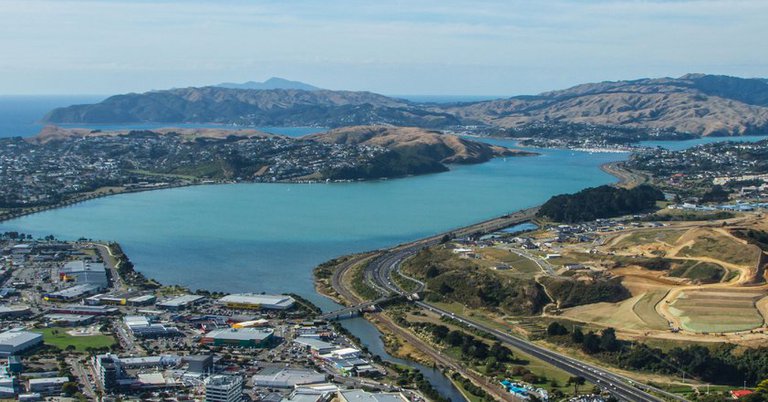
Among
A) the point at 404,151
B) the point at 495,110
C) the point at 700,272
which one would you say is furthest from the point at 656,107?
the point at 700,272

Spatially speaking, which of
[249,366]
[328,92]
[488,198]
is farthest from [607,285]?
[328,92]

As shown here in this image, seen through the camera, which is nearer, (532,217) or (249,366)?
(249,366)

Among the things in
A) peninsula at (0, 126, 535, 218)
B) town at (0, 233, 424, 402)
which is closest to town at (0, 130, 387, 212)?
peninsula at (0, 126, 535, 218)

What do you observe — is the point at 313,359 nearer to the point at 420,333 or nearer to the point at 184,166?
the point at 420,333

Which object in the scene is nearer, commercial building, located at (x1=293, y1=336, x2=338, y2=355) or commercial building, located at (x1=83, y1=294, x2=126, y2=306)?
commercial building, located at (x1=293, y1=336, x2=338, y2=355)

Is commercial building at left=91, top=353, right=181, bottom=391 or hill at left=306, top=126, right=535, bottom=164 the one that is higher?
hill at left=306, top=126, right=535, bottom=164

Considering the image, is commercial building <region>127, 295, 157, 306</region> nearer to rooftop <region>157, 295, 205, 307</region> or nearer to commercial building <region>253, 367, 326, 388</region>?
rooftop <region>157, 295, 205, 307</region>

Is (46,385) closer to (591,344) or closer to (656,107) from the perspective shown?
(591,344)
